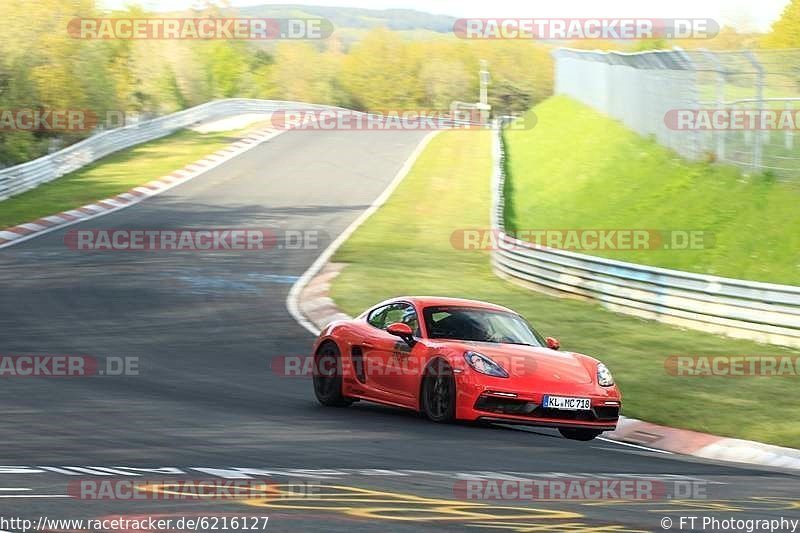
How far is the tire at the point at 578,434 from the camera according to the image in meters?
12.6

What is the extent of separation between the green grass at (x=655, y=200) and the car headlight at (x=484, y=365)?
33.5 feet

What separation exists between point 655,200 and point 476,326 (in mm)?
16783

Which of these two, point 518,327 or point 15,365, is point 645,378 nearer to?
point 518,327

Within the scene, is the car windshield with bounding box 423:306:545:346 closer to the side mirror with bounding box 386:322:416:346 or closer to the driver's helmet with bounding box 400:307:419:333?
the driver's helmet with bounding box 400:307:419:333

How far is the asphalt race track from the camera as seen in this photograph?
7566 mm

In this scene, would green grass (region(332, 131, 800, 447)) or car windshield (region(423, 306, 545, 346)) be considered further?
green grass (region(332, 131, 800, 447))

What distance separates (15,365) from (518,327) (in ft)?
19.5

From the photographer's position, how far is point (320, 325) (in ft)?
68.5

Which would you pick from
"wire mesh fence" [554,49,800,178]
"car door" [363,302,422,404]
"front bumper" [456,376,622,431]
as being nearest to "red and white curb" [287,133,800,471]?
"front bumper" [456,376,622,431]

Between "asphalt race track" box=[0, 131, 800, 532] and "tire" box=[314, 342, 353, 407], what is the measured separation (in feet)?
0.78

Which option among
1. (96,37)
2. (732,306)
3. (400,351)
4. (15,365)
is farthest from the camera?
(96,37)

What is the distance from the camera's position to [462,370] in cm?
1225

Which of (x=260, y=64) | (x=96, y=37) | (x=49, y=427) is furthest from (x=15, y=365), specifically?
(x=260, y=64)

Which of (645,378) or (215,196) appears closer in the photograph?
(645,378)
